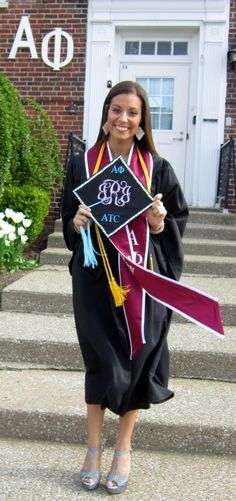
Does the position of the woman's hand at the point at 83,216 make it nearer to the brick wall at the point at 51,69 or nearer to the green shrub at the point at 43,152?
the green shrub at the point at 43,152

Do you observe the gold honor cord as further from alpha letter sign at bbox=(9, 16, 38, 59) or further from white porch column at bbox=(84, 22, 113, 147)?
alpha letter sign at bbox=(9, 16, 38, 59)

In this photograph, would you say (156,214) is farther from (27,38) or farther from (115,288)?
(27,38)

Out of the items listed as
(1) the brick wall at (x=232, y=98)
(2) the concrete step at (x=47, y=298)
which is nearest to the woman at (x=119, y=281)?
(2) the concrete step at (x=47, y=298)

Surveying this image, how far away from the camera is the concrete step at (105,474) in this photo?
7.78ft

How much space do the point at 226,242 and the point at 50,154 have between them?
247 centimetres

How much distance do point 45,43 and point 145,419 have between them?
579 cm

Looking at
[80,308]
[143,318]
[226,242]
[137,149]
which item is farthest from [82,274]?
[226,242]

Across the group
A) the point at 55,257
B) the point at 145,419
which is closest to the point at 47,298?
the point at 55,257

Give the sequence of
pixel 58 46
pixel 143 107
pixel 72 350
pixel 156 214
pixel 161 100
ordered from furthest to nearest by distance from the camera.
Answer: pixel 161 100 < pixel 58 46 < pixel 72 350 < pixel 143 107 < pixel 156 214

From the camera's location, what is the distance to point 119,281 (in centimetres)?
229

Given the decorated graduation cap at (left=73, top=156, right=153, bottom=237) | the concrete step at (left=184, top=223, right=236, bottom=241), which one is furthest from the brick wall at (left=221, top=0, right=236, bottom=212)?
the decorated graduation cap at (left=73, top=156, right=153, bottom=237)

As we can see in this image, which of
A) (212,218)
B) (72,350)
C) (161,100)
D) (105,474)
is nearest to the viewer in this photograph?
(105,474)

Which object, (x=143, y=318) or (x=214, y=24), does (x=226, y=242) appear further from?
(x=143, y=318)

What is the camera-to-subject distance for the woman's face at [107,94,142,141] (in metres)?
2.28
